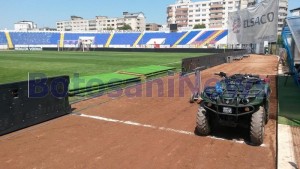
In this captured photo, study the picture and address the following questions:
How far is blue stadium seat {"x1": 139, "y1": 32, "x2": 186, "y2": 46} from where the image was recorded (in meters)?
71.3

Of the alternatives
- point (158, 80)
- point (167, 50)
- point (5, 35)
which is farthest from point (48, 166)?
point (5, 35)

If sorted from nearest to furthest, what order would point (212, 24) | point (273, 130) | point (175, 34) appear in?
point (273, 130) → point (175, 34) → point (212, 24)

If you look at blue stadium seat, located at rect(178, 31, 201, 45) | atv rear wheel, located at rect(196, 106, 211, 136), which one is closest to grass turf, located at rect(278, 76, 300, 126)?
atv rear wheel, located at rect(196, 106, 211, 136)

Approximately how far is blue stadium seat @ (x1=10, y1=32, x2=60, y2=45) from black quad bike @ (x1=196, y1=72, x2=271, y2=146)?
76.0 meters

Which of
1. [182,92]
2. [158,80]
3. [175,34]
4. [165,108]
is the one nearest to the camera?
[165,108]

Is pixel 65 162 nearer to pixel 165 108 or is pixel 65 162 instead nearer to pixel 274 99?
pixel 165 108

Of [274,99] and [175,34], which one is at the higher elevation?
[175,34]

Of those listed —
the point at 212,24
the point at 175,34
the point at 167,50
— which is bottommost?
the point at 167,50

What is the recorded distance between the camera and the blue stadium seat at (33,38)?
75.5 m

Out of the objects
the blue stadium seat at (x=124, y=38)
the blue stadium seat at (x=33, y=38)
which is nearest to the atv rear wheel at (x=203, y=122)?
the blue stadium seat at (x=124, y=38)

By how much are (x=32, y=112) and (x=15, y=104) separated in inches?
24.2

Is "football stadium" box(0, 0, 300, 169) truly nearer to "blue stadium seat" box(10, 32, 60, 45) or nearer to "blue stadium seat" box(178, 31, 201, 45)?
"blue stadium seat" box(178, 31, 201, 45)

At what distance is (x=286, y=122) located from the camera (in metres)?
7.74

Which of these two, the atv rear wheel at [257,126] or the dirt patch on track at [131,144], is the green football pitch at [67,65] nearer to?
the dirt patch on track at [131,144]
